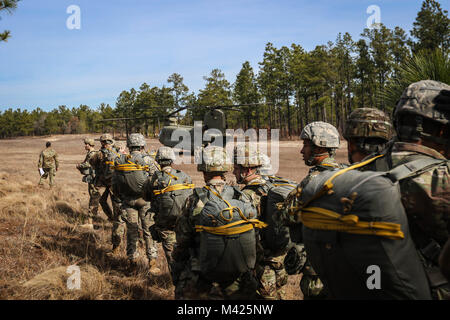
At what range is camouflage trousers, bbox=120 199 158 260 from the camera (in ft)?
20.6

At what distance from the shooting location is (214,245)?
295 cm

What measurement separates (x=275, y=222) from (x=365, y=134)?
1.24 m

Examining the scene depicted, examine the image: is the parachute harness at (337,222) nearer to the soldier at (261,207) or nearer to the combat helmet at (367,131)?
the combat helmet at (367,131)

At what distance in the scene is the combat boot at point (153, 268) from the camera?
6.04 m

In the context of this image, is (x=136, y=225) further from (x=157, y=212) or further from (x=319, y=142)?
(x=319, y=142)

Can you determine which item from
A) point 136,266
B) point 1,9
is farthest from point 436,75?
point 1,9

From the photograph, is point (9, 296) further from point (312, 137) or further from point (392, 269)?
point (392, 269)

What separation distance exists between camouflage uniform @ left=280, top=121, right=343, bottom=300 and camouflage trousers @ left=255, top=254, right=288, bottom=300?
572 mm

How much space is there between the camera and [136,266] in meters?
6.24

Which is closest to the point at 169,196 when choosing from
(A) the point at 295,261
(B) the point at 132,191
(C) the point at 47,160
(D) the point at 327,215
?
(B) the point at 132,191

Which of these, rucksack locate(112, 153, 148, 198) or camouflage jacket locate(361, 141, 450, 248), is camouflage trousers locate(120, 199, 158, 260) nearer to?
rucksack locate(112, 153, 148, 198)

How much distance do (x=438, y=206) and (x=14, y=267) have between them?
5930 mm

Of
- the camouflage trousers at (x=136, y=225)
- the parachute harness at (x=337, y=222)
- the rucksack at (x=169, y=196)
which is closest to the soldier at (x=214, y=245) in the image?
the parachute harness at (x=337, y=222)
